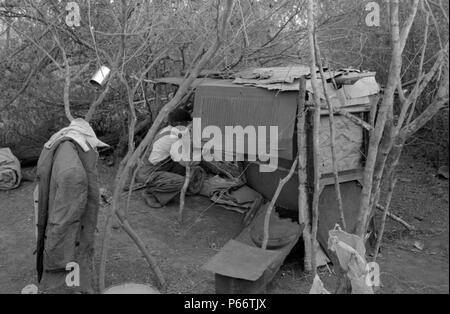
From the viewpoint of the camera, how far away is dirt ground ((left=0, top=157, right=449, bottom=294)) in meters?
4.60

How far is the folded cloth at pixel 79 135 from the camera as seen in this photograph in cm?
386

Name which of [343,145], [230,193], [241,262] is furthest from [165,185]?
[241,262]

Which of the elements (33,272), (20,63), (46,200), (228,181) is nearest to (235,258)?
(46,200)

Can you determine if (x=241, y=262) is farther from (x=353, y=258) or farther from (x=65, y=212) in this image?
(x=65, y=212)

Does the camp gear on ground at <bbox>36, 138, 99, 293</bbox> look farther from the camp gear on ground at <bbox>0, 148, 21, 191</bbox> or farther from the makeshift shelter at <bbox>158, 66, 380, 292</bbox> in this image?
the camp gear on ground at <bbox>0, 148, 21, 191</bbox>

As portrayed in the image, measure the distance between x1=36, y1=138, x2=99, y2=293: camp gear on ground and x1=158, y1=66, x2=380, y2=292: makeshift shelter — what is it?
1.73 m

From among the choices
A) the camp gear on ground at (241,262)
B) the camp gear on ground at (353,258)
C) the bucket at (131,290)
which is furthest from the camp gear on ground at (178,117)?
the camp gear on ground at (353,258)

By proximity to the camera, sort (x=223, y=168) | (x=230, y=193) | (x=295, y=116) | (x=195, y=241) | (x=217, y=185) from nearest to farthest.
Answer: (x=295, y=116) < (x=195, y=241) < (x=230, y=193) < (x=217, y=185) < (x=223, y=168)

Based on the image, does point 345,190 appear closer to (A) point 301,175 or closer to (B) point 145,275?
(A) point 301,175

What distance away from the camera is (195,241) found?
5793mm

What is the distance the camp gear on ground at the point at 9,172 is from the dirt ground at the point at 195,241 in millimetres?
136

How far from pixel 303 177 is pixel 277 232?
25.1 inches

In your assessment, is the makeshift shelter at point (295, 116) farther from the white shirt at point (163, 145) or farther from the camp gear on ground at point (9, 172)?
the camp gear on ground at point (9, 172)

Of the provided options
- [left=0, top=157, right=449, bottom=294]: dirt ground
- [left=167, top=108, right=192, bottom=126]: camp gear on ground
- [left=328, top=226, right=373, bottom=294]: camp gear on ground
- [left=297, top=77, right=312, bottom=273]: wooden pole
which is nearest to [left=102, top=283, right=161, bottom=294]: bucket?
[left=0, top=157, right=449, bottom=294]: dirt ground
